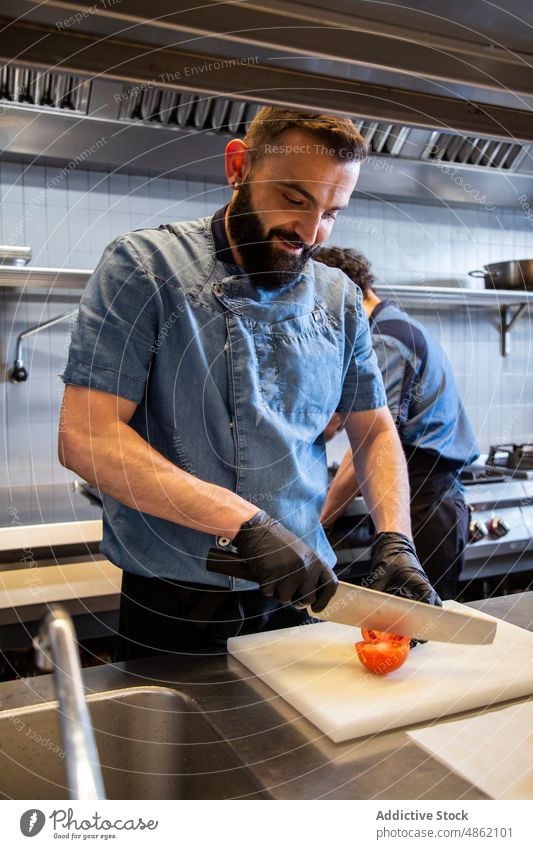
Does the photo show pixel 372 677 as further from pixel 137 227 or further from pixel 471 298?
pixel 471 298

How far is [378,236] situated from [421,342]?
94 centimetres

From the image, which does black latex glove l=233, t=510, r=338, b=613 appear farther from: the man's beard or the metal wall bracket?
the metal wall bracket

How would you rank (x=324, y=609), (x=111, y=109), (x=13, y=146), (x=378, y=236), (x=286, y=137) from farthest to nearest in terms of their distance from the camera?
(x=378, y=236), (x=13, y=146), (x=111, y=109), (x=286, y=137), (x=324, y=609)

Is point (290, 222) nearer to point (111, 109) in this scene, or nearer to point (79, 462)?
point (79, 462)

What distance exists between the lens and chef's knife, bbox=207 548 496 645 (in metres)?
0.75

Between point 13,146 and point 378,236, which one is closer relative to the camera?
point 13,146

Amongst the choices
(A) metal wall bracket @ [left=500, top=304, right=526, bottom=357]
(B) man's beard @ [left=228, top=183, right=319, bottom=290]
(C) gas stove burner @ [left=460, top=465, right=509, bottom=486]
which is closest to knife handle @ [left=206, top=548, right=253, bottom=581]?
(B) man's beard @ [left=228, top=183, right=319, bottom=290]

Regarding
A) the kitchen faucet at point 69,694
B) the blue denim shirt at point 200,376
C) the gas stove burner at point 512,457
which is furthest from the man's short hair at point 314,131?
the gas stove burner at point 512,457

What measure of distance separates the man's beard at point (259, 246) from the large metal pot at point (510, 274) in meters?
1.55

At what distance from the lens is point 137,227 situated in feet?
6.57

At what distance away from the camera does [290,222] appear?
0.93m

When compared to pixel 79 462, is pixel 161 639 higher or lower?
lower

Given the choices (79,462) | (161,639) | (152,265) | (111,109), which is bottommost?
(161,639)
